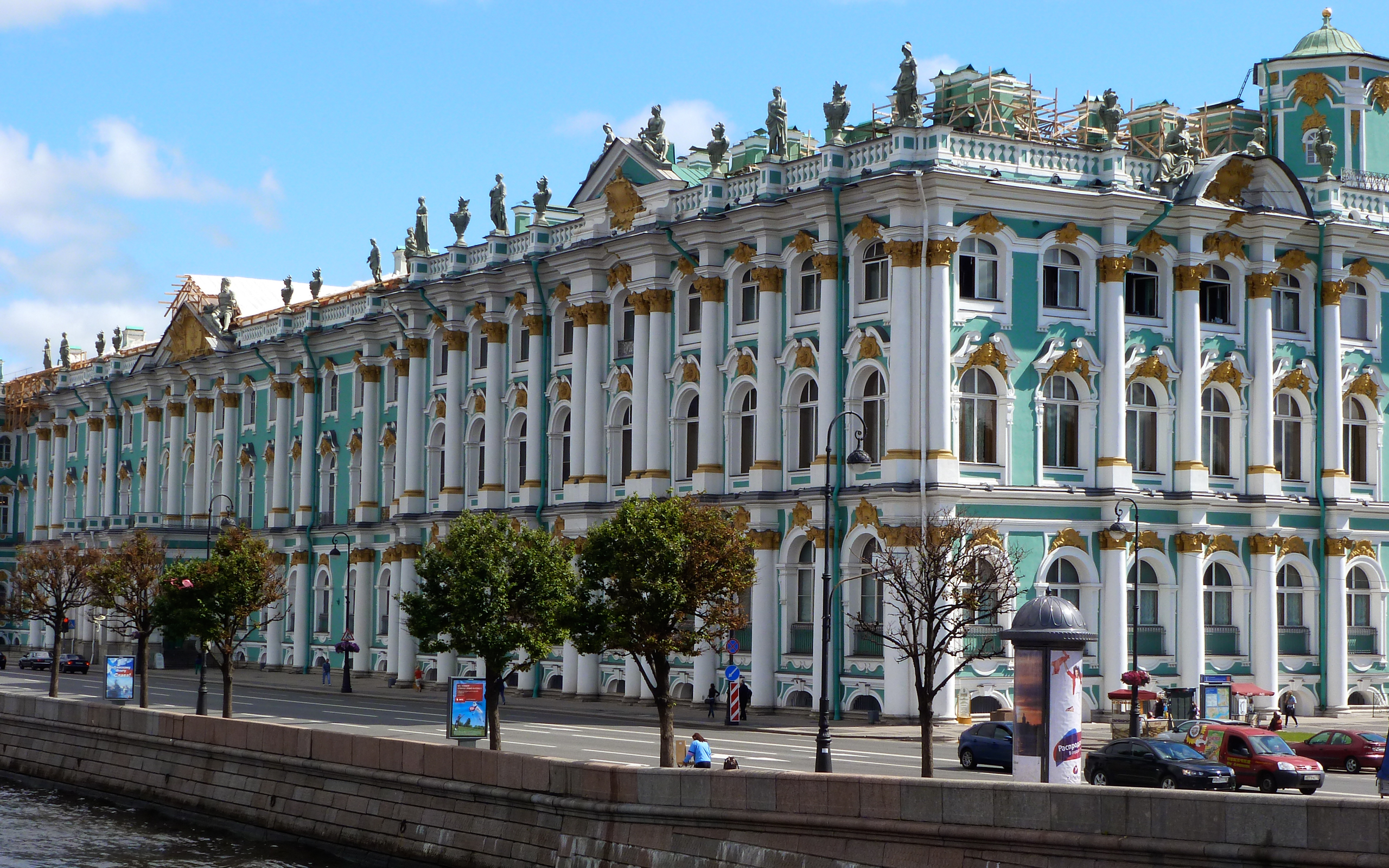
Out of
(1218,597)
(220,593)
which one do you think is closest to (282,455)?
(220,593)

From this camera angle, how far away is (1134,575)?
2238 inches

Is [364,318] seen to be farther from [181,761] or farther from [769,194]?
[181,761]

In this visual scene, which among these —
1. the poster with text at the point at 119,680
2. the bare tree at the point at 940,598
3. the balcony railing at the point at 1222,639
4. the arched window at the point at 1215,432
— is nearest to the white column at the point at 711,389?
the bare tree at the point at 940,598

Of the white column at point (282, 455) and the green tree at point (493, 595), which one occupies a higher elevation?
the white column at point (282, 455)

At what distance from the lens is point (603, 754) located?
144 ft

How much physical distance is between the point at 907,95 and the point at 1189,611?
57.7 feet

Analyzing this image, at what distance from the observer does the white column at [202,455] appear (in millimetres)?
96375

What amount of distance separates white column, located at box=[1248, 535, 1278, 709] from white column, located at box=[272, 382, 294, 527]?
152ft

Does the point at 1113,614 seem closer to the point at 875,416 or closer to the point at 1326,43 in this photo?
the point at 875,416

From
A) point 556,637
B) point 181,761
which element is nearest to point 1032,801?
point 556,637

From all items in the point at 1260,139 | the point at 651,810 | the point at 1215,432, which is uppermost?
the point at 1260,139

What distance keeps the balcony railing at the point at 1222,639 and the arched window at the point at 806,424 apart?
13449 millimetres

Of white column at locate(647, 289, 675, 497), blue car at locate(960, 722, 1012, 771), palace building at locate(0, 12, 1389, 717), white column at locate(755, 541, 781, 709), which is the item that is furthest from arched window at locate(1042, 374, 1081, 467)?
blue car at locate(960, 722, 1012, 771)

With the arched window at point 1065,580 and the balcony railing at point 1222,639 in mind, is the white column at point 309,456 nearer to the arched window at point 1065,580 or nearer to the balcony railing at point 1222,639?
the arched window at point 1065,580
